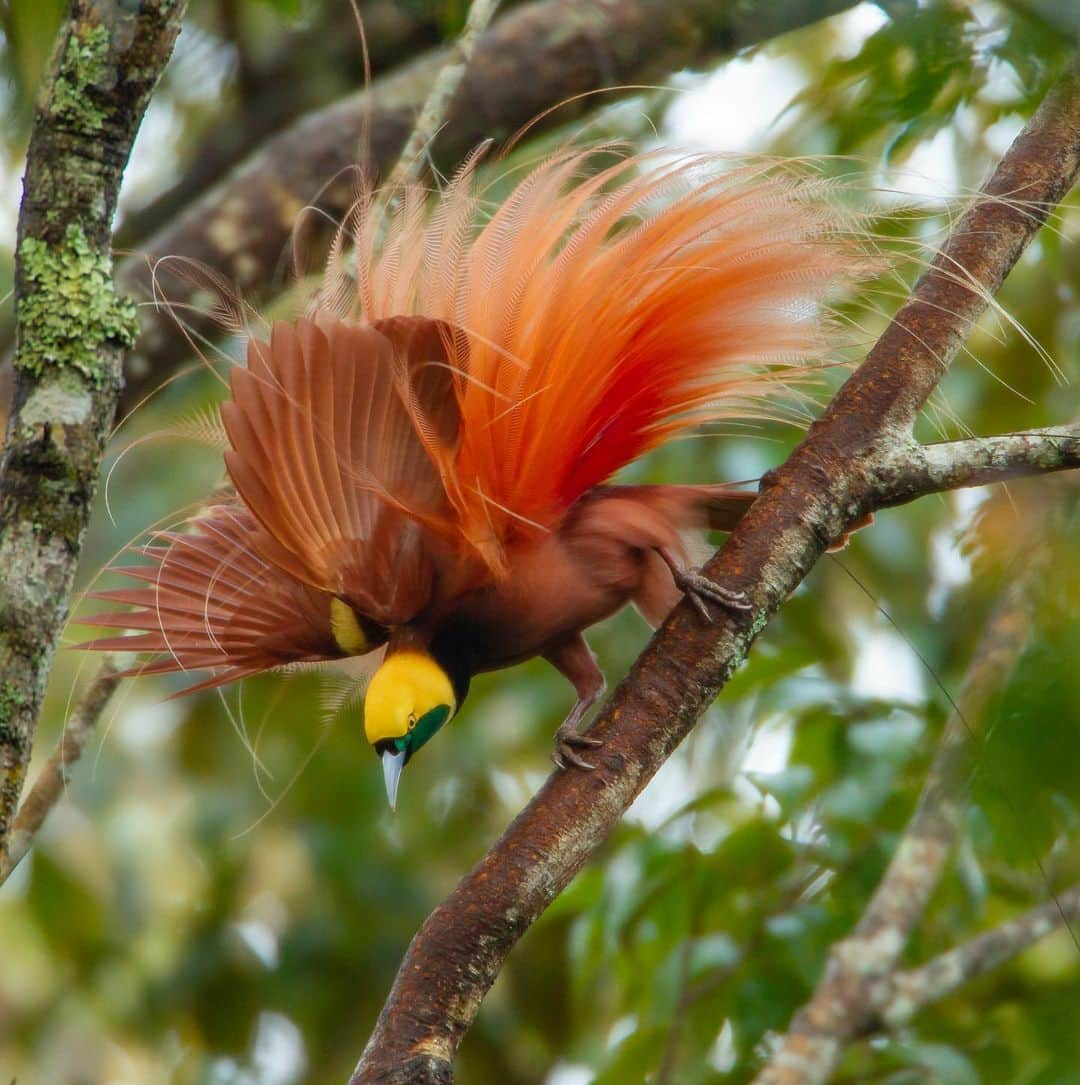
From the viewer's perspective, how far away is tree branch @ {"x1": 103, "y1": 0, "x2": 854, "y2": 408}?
12.8 ft

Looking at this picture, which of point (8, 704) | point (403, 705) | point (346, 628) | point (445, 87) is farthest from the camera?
point (445, 87)

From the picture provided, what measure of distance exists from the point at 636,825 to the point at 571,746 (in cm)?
131

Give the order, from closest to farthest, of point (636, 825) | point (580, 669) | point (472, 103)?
1. point (580, 669)
2. point (636, 825)
3. point (472, 103)

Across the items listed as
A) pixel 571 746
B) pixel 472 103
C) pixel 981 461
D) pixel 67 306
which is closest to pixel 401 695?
pixel 571 746

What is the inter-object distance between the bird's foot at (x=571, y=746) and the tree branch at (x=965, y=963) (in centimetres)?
83

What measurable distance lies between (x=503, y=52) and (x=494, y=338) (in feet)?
7.48

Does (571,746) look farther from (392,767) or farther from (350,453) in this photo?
(350,453)

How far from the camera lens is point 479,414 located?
7.55 feet

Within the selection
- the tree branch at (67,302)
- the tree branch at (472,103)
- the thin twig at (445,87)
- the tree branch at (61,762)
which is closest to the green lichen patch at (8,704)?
the tree branch at (67,302)

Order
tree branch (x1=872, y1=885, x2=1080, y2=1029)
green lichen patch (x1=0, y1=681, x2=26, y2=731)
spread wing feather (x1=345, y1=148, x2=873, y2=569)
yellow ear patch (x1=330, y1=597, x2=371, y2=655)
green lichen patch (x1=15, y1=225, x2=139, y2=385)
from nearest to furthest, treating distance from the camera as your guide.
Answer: green lichen patch (x1=0, y1=681, x2=26, y2=731) → green lichen patch (x1=15, y1=225, x2=139, y2=385) → spread wing feather (x1=345, y1=148, x2=873, y2=569) → yellow ear patch (x1=330, y1=597, x2=371, y2=655) → tree branch (x1=872, y1=885, x2=1080, y2=1029)

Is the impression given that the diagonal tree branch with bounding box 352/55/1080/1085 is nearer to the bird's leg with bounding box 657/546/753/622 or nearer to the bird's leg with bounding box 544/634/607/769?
the bird's leg with bounding box 657/546/753/622

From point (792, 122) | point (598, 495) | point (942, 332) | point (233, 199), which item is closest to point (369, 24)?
point (233, 199)

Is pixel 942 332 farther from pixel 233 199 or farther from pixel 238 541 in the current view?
pixel 233 199

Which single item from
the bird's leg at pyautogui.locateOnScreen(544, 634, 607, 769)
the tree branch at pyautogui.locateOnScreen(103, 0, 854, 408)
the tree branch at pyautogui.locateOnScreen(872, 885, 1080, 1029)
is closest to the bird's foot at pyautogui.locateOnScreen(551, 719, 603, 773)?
the bird's leg at pyautogui.locateOnScreen(544, 634, 607, 769)
